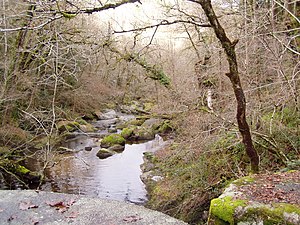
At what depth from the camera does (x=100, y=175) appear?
11.7m

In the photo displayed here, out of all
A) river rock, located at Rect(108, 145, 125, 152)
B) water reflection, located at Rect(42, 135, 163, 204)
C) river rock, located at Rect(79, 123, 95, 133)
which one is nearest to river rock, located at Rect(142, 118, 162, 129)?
water reflection, located at Rect(42, 135, 163, 204)

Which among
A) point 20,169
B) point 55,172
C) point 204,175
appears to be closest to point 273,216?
point 204,175

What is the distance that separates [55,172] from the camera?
39.2ft

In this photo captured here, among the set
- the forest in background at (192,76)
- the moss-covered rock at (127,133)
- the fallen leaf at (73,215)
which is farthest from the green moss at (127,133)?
the fallen leaf at (73,215)

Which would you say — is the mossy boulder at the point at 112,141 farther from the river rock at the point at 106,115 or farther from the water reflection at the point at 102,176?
the river rock at the point at 106,115

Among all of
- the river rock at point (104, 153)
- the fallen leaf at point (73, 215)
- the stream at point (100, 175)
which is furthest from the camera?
the river rock at point (104, 153)

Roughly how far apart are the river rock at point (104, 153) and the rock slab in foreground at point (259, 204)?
10611 millimetres

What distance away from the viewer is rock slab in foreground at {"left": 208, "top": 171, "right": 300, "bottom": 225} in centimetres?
309

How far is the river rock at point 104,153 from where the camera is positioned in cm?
1408

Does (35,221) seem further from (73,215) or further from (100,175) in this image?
(100,175)

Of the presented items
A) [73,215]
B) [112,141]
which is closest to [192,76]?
[112,141]

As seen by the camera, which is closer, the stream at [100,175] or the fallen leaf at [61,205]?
the fallen leaf at [61,205]

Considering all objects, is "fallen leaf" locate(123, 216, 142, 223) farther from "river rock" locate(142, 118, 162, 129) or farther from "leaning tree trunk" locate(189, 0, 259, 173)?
"river rock" locate(142, 118, 162, 129)

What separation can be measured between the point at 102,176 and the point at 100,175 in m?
0.11
